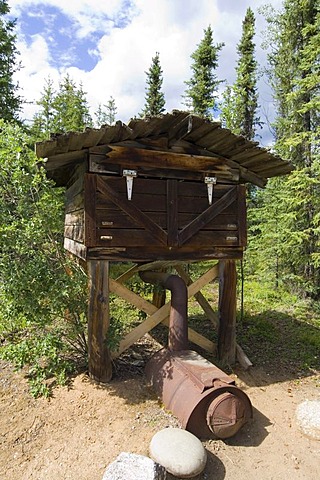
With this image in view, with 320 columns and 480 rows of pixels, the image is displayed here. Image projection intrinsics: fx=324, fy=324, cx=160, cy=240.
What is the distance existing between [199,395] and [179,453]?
0.74 meters

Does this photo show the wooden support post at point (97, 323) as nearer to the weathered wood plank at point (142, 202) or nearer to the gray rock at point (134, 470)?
the weathered wood plank at point (142, 202)

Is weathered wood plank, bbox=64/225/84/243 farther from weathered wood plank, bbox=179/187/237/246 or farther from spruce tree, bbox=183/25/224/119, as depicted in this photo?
spruce tree, bbox=183/25/224/119

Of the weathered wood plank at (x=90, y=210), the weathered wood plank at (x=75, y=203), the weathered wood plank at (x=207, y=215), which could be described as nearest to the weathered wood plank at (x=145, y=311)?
the weathered wood plank at (x=90, y=210)

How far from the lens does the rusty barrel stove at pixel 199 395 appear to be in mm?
4133

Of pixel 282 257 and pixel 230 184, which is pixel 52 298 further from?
pixel 282 257

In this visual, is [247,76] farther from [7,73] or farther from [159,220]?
[159,220]

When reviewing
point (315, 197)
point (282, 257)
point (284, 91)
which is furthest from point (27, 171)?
point (284, 91)

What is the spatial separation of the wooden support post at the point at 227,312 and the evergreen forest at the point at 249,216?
3.89 ft

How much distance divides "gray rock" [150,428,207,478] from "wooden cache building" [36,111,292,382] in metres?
1.80

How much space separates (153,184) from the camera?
18.1 feet

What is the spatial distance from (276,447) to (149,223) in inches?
143

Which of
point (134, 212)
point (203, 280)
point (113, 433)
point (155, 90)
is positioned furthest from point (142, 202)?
point (155, 90)

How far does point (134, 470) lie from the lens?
10.5 feet


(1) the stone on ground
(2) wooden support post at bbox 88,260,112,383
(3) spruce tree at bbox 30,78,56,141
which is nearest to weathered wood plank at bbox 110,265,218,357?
(2) wooden support post at bbox 88,260,112,383
